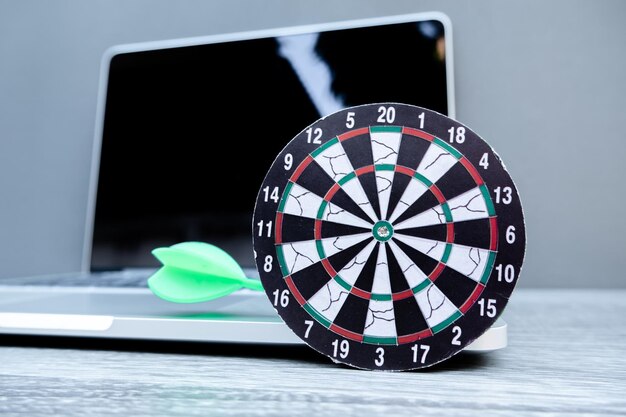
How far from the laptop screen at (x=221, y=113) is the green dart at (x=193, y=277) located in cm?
44

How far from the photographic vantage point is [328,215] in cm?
48

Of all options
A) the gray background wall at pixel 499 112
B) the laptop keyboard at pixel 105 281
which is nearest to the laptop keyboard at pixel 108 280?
the laptop keyboard at pixel 105 281

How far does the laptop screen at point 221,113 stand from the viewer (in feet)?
3.19

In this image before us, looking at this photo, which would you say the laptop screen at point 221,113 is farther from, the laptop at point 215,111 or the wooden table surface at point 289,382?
the wooden table surface at point 289,382

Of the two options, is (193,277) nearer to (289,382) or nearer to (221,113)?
(289,382)

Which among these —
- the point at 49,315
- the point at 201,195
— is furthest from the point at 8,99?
the point at 49,315

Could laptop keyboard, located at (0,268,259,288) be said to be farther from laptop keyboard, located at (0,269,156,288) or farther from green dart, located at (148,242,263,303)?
green dart, located at (148,242,263,303)

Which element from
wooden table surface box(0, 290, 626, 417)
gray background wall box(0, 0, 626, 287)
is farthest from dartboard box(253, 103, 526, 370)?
gray background wall box(0, 0, 626, 287)

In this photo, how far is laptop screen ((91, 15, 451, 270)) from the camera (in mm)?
973

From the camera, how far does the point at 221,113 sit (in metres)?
1.04

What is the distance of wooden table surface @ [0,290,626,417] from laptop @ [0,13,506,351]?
1.27 feet

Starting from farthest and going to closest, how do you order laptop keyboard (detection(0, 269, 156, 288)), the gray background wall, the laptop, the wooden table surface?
1. the gray background wall
2. the laptop
3. laptop keyboard (detection(0, 269, 156, 288))
4. the wooden table surface

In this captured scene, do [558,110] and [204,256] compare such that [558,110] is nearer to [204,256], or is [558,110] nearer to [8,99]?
[204,256]

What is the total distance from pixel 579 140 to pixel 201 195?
Answer: 3.14 feet
